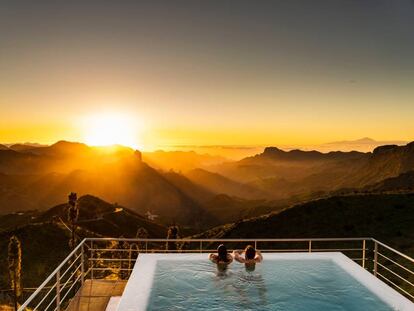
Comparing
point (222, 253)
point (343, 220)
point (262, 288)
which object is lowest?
point (343, 220)

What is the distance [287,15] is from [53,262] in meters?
54.4

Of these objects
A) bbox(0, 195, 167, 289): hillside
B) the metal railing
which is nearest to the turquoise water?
the metal railing

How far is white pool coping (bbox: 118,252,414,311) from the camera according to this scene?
7584mm

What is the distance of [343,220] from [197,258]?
36.2 m

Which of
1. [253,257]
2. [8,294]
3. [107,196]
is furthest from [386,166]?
[253,257]

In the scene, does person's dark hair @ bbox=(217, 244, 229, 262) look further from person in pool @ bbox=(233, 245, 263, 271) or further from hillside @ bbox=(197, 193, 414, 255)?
hillside @ bbox=(197, 193, 414, 255)

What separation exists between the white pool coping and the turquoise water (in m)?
0.12

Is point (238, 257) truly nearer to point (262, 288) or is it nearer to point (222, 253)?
point (222, 253)

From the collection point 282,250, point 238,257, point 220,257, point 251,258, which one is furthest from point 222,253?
point 282,250

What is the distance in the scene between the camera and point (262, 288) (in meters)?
9.48

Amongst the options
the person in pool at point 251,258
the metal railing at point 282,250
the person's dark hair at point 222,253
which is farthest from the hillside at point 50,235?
the person in pool at point 251,258

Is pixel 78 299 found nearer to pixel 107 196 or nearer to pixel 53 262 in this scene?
pixel 53 262

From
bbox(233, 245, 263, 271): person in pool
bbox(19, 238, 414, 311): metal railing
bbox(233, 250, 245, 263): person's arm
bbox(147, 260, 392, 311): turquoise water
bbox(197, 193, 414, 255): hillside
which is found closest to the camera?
bbox(19, 238, 414, 311): metal railing

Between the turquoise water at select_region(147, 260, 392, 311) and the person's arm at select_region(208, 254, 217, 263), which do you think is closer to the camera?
the turquoise water at select_region(147, 260, 392, 311)
